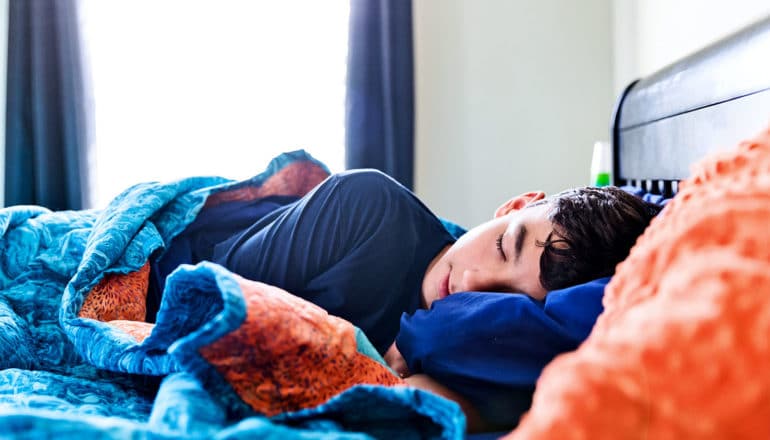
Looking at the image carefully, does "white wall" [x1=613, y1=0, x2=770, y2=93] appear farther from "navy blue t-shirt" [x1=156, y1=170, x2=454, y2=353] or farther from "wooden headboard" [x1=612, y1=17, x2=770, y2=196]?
"navy blue t-shirt" [x1=156, y1=170, x2=454, y2=353]

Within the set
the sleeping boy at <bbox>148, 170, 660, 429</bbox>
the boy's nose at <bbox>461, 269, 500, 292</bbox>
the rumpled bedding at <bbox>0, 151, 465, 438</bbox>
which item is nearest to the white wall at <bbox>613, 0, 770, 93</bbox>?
the sleeping boy at <bbox>148, 170, 660, 429</bbox>

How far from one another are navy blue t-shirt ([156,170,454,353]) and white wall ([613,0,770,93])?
0.84 metres

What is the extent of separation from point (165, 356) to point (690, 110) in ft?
3.60

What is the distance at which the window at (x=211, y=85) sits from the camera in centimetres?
290

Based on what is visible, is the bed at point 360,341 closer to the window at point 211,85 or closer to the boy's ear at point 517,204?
the boy's ear at point 517,204

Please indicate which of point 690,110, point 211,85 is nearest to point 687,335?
point 690,110

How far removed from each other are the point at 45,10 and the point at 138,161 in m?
0.76

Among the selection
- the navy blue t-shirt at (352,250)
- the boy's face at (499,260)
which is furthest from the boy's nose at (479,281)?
the navy blue t-shirt at (352,250)

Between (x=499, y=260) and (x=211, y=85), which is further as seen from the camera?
(x=211, y=85)

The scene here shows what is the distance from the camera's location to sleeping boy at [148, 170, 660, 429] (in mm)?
926

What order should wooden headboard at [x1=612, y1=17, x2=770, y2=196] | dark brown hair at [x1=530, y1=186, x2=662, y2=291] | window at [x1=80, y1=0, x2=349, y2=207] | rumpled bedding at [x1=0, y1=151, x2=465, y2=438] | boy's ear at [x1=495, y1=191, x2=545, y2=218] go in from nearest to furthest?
rumpled bedding at [x1=0, y1=151, x2=465, y2=438] < dark brown hair at [x1=530, y1=186, x2=662, y2=291] < wooden headboard at [x1=612, y1=17, x2=770, y2=196] < boy's ear at [x1=495, y1=191, x2=545, y2=218] < window at [x1=80, y1=0, x2=349, y2=207]

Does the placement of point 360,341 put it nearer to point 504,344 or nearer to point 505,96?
point 504,344

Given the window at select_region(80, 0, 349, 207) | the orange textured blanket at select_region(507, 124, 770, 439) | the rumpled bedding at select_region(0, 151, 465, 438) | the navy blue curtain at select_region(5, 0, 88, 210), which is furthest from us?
the window at select_region(80, 0, 349, 207)

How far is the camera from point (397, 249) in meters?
1.16
